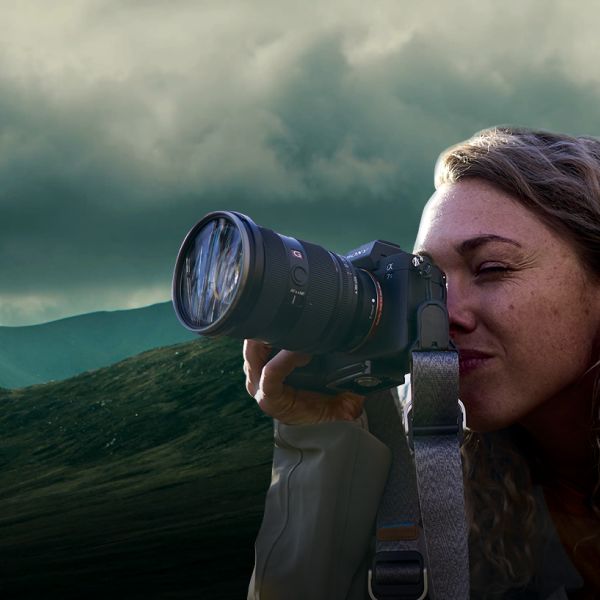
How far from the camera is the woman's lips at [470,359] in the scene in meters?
2.09

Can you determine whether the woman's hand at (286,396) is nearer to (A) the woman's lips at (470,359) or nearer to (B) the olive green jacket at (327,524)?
(B) the olive green jacket at (327,524)

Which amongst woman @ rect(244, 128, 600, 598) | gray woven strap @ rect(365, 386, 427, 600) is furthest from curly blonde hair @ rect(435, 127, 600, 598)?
gray woven strap @ rect(365, 386, 427, 600)

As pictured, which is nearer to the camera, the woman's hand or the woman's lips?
the woman's lips

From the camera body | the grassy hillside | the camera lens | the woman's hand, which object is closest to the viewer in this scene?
the camera lens

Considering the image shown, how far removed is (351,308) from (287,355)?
0.22 m

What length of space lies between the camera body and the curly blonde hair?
284 millimetres

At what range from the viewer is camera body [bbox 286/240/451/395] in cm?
208

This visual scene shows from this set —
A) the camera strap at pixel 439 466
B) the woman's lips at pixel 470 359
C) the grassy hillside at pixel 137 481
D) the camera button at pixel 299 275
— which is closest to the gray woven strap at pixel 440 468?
the camera strap at pixel 439 466

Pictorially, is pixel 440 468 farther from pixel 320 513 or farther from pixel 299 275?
pixel 299 275

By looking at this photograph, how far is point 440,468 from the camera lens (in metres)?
2.01

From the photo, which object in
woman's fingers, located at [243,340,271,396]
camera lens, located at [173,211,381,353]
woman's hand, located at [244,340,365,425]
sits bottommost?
woman's hand, located at [244,340,365,425]

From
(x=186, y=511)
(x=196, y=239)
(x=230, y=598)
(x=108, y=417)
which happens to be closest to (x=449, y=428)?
(x=196, y=239)

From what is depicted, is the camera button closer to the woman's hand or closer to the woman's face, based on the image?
the woman's hand

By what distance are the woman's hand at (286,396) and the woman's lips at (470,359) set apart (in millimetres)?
395
